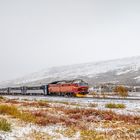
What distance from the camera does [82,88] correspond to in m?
54.0

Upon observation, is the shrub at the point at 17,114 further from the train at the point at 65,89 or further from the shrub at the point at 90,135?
the train at the point at 65,89

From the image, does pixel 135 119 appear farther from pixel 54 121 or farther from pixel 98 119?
pixel 54 121

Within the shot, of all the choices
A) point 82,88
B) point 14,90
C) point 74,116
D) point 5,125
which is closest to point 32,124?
point 5,125

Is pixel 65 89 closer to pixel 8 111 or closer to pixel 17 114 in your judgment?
pixel 8 111

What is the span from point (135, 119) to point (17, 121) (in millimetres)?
6139

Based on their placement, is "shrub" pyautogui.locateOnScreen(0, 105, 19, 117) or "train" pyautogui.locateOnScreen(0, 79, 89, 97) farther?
"train" pyautogui.locateOnScreen(0, 79, 89, 97)

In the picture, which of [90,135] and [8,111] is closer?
[90,135]

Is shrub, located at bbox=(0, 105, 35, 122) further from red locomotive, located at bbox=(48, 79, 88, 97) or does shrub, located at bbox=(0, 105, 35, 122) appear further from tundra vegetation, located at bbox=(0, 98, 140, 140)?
red locomotive, located at bbox=(48, 79, 88, 97)

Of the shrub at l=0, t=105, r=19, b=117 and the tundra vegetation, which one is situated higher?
the shrub at l=0, t=105, r=19, b=117

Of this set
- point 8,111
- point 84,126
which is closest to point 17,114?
point 8,111

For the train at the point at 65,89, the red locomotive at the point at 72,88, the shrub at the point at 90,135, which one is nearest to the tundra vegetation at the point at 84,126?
the shrub at the point at 90,135

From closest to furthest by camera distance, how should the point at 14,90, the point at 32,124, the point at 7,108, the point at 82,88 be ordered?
the point at 32,124 → the point at 7,108 → the point at 82,88 → the point at 14,90

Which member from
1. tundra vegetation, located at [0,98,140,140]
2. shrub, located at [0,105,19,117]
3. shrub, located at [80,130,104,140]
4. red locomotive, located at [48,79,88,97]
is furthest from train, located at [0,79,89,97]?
shrub, located at [80,130,104,140]

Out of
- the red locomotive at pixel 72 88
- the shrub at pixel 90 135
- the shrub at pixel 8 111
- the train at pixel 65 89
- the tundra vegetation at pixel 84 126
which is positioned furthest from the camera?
the train at pixel 65 89
